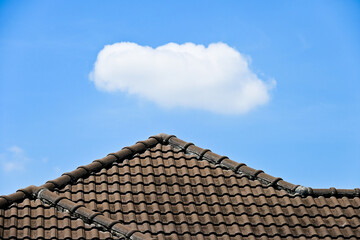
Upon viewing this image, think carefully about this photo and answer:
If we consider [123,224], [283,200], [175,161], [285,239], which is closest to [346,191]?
[283,200]

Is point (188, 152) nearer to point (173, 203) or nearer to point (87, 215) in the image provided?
point (173, 203)

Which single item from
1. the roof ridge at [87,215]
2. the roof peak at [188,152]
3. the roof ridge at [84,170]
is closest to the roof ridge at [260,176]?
the roof peak at [188,152]

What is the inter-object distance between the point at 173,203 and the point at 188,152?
6.38 ft

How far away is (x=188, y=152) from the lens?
12359mm

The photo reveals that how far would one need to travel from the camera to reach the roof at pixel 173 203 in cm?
989

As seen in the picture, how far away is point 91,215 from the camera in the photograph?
9938 millimetres

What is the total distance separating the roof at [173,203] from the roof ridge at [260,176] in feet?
0.07

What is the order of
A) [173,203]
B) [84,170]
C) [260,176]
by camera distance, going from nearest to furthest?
[173,203] → [84,170] → [260,176]

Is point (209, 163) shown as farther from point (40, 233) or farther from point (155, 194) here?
point (40, 233)

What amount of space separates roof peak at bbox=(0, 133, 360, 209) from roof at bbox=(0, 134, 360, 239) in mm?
20

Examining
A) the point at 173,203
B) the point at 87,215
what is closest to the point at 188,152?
the point at 173,203

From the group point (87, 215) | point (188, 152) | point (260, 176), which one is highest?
point (188, 152)

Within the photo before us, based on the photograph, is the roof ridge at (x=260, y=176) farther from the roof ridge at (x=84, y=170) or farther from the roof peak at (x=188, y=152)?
the roof ridge at (x=84, y=170)

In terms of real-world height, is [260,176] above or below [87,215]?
above
